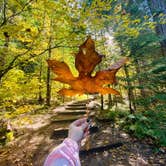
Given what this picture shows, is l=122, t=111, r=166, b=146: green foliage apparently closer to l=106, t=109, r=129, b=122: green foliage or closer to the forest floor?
the forest floor

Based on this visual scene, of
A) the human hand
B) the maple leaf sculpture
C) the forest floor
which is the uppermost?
the maple leaf sculpture

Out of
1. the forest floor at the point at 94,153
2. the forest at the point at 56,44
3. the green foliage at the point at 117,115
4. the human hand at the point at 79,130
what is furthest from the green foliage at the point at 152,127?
the human hand at the point at 79,130

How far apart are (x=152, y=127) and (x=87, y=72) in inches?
205

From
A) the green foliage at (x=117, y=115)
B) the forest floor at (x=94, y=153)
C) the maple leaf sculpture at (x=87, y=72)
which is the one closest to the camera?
the maple leaf sculpture at (x=87, y=72)

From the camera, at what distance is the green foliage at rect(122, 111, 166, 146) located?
448 centimetres

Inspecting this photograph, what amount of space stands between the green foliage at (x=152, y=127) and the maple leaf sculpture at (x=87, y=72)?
175 inches

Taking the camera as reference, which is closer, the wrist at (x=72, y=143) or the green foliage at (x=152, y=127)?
the wrist at (x=72, y=143)

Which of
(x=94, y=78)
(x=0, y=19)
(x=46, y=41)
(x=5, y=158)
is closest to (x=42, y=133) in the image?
(x=5, y=158)

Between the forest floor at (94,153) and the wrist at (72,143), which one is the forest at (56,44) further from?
the wrist at (72,143)

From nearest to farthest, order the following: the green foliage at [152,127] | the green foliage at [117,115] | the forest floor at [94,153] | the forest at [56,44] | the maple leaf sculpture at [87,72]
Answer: the maple leaf sculpture at [87,72]
the forest at [56,44]
the forest floor at [94,153]
the green foliage at [152,127]
the green foliage at [117,115]

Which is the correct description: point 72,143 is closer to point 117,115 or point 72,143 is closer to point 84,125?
point 84,125

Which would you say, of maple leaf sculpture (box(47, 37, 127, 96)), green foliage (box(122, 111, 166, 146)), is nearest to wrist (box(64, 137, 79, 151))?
maple leaf sculpture (box(47, 37, 127, 96))

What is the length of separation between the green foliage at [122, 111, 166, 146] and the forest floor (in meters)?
0.26

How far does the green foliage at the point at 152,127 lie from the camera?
14.7ft
